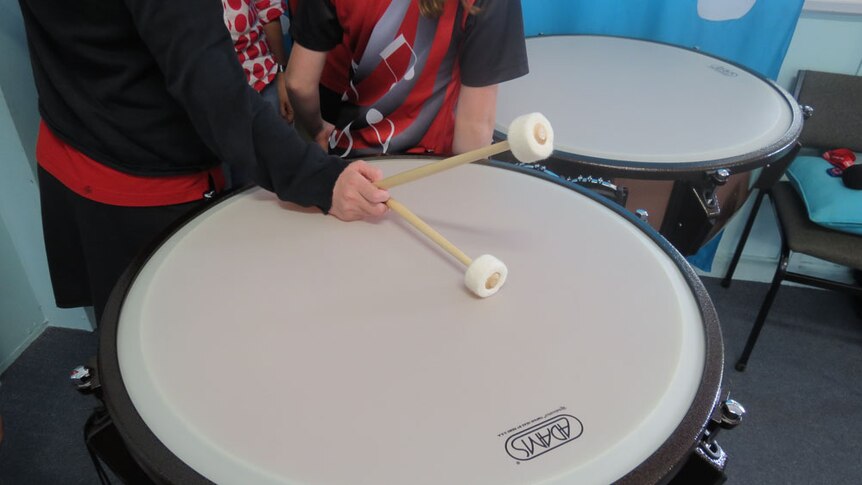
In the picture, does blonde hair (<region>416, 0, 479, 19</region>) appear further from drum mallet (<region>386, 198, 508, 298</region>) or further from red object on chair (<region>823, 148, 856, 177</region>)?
red object on chair (<region>823, 148, 856, 177</region>)

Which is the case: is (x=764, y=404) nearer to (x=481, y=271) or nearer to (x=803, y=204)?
(x=803, y=204)

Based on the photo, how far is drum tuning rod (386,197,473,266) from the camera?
71 cm

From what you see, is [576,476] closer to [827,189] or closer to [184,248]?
[184,248]

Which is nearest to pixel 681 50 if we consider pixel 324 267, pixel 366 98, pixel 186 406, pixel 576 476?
pixel 366 98

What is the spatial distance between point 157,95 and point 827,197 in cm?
151

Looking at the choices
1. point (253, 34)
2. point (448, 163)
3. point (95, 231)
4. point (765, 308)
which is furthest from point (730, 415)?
point (765, 308)

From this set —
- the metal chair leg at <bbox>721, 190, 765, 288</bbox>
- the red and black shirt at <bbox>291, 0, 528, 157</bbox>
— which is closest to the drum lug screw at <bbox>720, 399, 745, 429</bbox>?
the red and black shirt at <bbox>291, 0, 528, 157</bbox>

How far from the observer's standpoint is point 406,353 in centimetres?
60

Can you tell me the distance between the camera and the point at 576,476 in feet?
1.61

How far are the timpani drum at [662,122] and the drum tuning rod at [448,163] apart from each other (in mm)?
310

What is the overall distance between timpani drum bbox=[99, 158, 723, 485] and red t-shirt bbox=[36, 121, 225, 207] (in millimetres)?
153

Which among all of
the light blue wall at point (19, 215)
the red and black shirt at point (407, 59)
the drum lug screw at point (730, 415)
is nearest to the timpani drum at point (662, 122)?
the red and black shirt at point (407, 59)

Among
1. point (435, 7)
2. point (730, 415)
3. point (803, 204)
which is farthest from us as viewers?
point (803, 204)

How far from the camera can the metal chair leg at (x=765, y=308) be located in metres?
1.50
